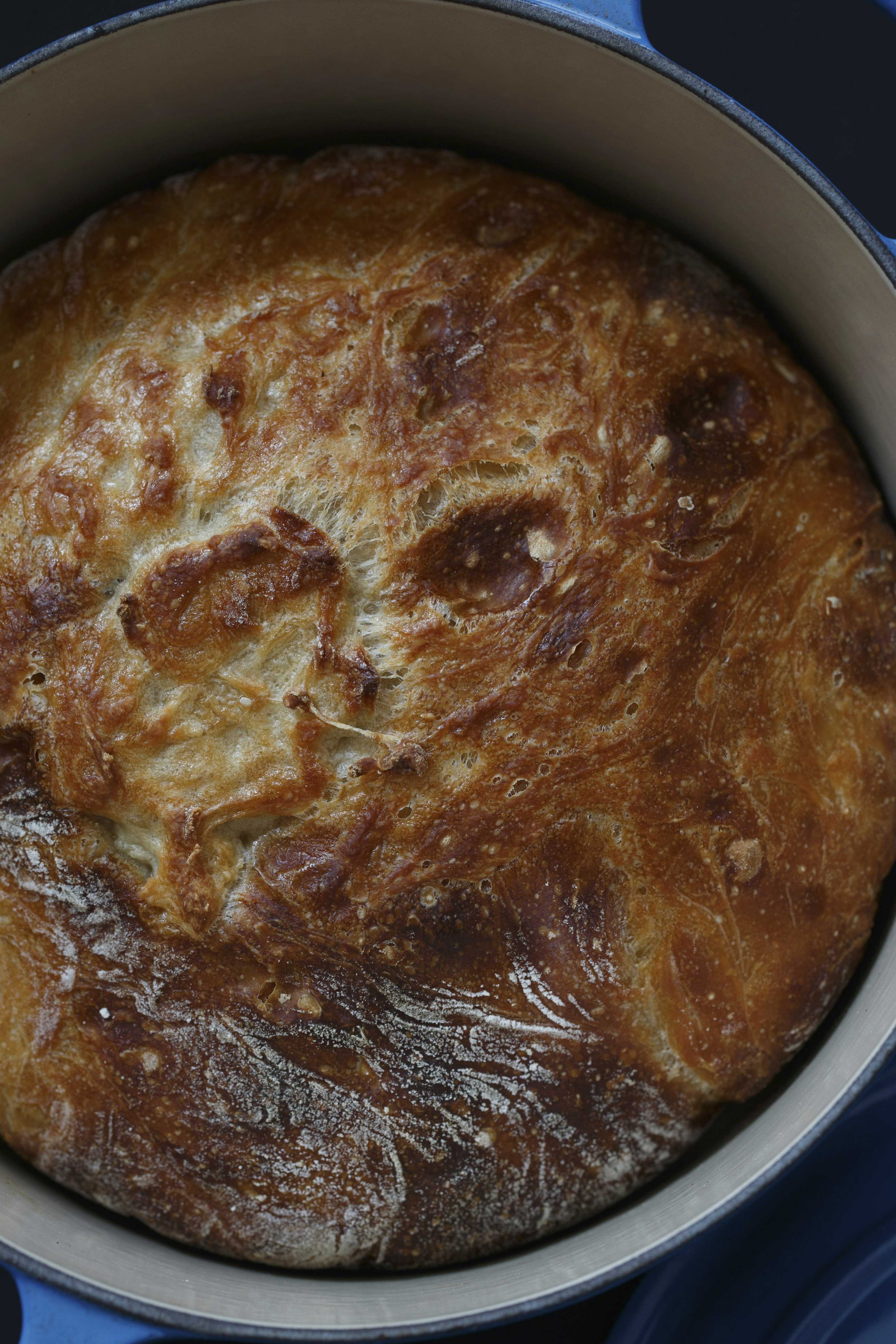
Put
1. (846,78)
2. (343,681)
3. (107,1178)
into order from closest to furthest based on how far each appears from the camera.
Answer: (343,681) → (107,1178) → (846,78)

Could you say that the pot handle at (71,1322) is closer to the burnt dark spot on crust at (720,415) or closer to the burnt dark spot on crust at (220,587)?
the burnt dark spot on crust at (220,587)

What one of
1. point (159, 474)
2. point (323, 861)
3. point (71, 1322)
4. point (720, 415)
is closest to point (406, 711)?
point (323, 861)

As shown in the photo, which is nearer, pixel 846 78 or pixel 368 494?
pixel 368 494

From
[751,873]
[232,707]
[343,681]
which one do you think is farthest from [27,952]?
[751,873]

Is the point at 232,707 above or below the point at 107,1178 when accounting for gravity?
above

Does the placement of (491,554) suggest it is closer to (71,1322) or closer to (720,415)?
(720,415)

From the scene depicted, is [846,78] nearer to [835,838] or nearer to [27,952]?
[835,838]
